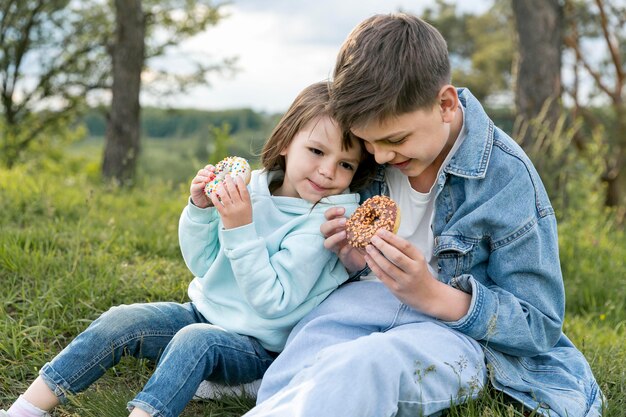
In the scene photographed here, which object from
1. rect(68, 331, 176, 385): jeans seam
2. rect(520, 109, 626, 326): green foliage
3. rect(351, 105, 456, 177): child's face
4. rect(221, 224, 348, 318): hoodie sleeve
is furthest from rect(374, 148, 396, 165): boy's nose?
rect(520, 109, 626, 326): green foliage

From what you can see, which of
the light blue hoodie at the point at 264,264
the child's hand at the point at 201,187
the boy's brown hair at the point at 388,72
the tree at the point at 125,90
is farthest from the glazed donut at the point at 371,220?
the tree at the point at 125,90

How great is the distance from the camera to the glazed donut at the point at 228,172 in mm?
2496

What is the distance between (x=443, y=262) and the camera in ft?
7.92

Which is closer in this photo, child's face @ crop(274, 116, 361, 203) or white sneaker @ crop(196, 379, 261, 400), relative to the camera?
child's face @ crop(274, 116, 361, 203)

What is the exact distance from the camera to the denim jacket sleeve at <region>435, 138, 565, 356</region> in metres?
2.28

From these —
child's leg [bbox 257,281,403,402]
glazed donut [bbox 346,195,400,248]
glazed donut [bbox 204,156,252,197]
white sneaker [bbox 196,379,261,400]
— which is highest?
glazed donut [bbox 204,156,252,197]

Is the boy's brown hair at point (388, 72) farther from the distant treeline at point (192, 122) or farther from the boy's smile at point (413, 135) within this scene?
the distant treeline at point (192, 122)

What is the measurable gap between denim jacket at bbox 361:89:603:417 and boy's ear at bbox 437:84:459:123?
123 millimetres

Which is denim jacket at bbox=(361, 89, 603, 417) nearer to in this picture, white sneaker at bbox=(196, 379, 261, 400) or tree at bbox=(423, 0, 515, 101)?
white sneaker at bbox=(196, 379, 261, 400)

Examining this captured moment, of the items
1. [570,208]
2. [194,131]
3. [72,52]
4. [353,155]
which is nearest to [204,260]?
[353,155]

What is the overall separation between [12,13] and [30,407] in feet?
38.4

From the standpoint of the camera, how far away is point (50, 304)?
3.22 metres

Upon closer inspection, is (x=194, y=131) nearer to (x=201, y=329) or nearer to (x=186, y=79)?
(x=186, y=79)

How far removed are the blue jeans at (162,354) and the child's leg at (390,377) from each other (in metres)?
0.35
